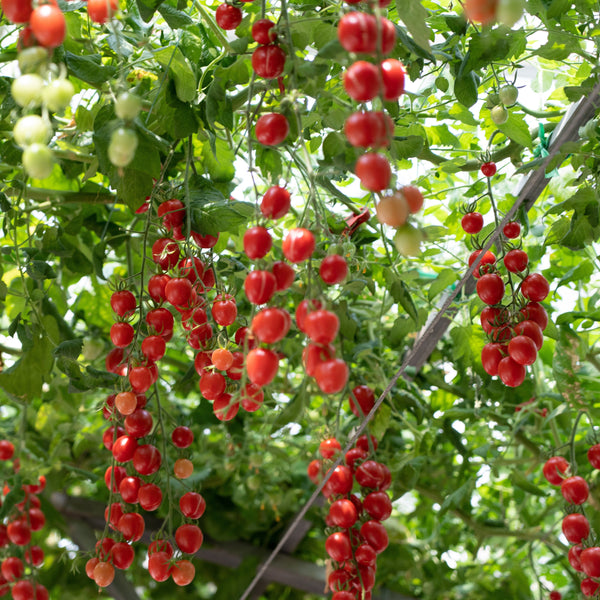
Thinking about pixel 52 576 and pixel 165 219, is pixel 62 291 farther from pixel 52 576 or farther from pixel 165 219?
pixel 52 576

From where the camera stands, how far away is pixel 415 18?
69 cm

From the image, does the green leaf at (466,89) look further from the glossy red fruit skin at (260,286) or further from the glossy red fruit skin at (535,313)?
the glossy red fruit skin at (260,286)

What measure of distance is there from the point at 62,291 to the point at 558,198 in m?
1.00

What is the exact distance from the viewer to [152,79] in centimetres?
105

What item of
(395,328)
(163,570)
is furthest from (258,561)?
(163,570)

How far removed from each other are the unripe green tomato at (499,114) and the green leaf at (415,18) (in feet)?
1.24

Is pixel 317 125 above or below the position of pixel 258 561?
above

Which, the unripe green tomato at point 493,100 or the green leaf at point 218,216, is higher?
the unripe green tomato at point 493,100

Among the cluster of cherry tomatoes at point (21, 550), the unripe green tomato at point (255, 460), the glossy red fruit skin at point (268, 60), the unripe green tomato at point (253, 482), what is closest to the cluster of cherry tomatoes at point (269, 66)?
the glossy red fruit skin at point (268, 60)

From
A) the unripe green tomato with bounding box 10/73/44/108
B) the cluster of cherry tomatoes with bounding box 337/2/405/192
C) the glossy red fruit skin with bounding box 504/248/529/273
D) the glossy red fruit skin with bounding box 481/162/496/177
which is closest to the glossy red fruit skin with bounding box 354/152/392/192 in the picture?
the cluster of cherry tomatoes with bounding box 337/2/405/192

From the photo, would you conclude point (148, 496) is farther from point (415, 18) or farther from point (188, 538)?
point (415, 18)

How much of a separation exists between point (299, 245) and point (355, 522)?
68 centimetres

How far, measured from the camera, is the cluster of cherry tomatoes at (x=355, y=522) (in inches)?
39.9

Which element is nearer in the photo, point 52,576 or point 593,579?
point 593,579
